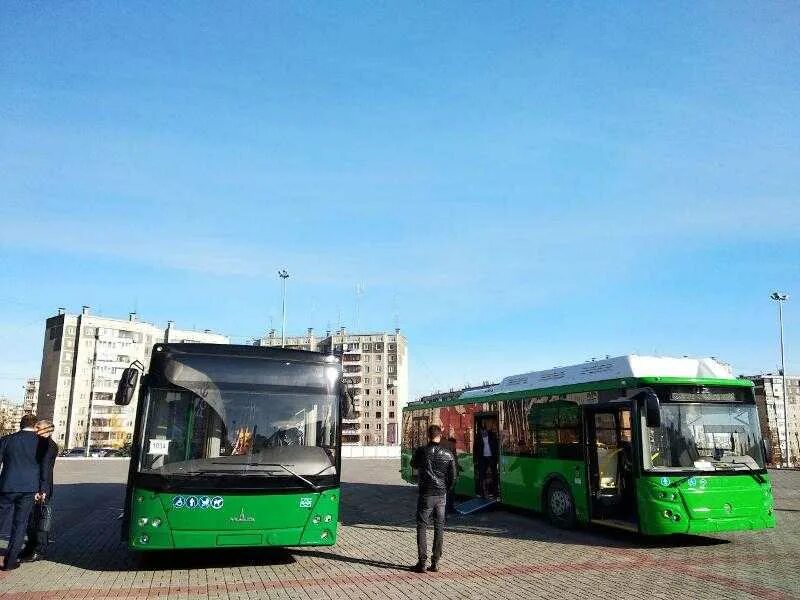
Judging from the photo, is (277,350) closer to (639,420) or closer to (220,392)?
(220,392)

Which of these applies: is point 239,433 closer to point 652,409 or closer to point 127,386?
point 127,386

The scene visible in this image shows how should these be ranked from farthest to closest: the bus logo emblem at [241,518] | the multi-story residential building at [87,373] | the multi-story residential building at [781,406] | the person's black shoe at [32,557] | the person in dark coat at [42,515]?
the multi-story residential building at [781,406], the multi-story residential building at [87,373], the person's black shoe at [32,557], the person in dark coat at [42,515], the bus logo emblem at [241,518]

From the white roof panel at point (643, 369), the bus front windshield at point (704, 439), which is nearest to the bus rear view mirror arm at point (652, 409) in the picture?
the bus front windshield at point (704, 439)

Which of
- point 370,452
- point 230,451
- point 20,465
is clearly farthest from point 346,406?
point 370,452

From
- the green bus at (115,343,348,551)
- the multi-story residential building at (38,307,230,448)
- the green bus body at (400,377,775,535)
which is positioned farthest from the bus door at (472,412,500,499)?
the multi-story residential building at (38,307,230,448)

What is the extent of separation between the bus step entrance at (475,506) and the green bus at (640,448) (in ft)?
1.90

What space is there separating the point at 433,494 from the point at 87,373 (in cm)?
10926

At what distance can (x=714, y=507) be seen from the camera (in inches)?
399

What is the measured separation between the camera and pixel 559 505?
12773 millimetres

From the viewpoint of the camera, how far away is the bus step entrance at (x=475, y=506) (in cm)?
1505

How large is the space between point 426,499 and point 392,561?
1404mm

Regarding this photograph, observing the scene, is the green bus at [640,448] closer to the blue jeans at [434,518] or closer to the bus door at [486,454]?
the bus door at [486,454]

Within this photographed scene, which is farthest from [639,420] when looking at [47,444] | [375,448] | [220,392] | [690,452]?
[375,448]

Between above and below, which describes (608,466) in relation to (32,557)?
above
